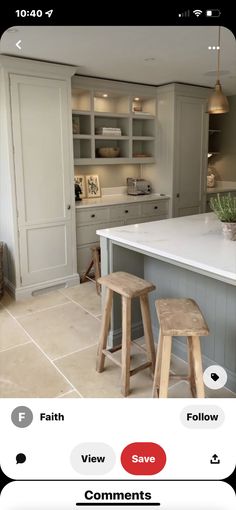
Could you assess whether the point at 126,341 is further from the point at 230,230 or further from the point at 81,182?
the point at 81,182

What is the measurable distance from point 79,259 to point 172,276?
148 cm

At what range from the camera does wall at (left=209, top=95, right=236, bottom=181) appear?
4363mm

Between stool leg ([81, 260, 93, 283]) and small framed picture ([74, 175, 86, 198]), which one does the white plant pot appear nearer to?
stool leg ([81, 260, 93, 283])

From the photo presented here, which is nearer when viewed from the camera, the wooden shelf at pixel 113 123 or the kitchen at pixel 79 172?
the kitchen at pixel 79 172

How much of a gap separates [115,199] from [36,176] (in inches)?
40.2

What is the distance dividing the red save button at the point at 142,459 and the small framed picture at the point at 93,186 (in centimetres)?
321

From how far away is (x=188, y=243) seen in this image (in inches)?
65.9

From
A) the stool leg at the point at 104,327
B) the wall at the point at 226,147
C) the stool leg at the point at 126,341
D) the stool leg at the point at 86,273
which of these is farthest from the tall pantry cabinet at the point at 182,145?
the stool leg at the point at 126,341

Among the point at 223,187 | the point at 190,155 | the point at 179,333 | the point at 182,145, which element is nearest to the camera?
the point at 179,333

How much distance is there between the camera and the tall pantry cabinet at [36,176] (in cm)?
264

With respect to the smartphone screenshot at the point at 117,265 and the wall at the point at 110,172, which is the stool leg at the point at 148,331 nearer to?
the smartphone screenshot at the point at 117,265

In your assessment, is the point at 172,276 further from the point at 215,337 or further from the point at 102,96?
the point at 102,96

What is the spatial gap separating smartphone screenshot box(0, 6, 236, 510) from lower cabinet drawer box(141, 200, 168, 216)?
0.06 ft
